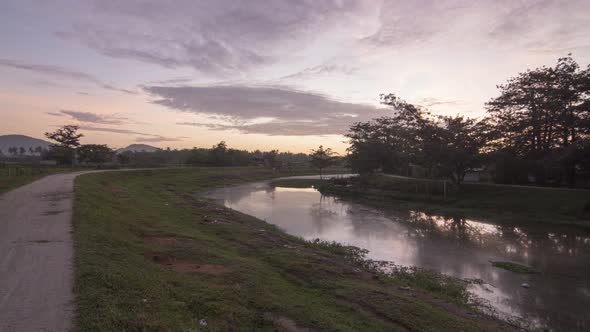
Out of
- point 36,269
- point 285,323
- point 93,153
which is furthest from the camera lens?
point 93,153

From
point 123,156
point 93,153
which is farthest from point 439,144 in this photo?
point 123,156

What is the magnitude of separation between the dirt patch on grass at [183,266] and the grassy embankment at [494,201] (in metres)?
22.7

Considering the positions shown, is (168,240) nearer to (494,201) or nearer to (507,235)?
(507,235)

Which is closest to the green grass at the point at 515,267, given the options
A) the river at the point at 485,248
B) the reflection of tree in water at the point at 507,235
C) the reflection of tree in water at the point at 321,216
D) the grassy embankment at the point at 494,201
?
the river at the point at 485,248

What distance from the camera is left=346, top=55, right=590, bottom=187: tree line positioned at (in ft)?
87.0

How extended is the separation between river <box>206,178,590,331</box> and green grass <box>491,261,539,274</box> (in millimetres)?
333

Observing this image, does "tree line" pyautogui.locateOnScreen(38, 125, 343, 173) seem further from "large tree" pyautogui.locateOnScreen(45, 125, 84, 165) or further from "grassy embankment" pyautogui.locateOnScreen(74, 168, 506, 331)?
"grassy embankment" pyautogui.locateOnScreen(74, 168, 506, 331)

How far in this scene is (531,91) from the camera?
30203 mm

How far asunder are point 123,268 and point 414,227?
61.9ft

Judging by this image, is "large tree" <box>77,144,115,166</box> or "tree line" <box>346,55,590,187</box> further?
"large tree" <box>77,144,115,166</box>

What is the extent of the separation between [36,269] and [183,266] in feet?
11.2

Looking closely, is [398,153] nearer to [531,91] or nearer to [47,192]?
[531,91]

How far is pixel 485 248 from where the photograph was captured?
1620 cm

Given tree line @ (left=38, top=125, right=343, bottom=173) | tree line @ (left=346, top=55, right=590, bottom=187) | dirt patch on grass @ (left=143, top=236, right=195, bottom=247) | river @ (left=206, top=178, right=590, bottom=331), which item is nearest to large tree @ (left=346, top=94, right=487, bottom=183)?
tree line @ (left=346, top=55, right=590, bottom=187)
